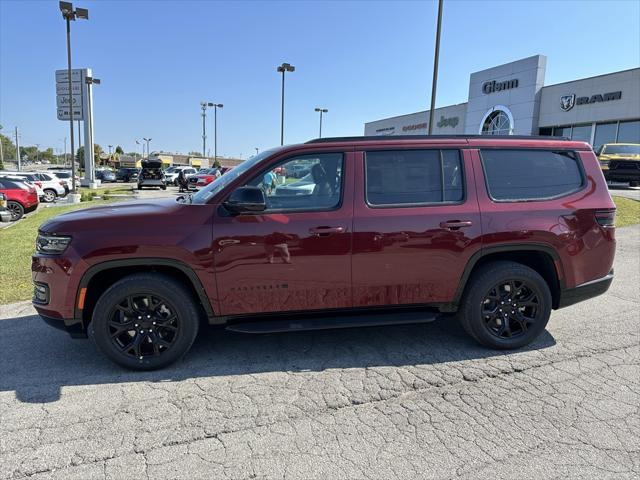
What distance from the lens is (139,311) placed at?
357 cm

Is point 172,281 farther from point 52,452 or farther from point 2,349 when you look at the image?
point 2,349

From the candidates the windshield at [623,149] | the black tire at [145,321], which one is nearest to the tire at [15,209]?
the black tire at [145,321]

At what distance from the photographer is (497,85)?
33719 mm

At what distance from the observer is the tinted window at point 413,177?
377 cm

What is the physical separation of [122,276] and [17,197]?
47.0 feet

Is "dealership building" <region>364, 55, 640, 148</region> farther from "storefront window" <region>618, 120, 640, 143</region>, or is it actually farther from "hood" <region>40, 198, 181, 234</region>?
"hood" <region>40, 198, 181, 234</region>

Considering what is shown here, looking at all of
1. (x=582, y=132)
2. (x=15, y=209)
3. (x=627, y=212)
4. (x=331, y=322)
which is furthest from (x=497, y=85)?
(x=331, y=322)

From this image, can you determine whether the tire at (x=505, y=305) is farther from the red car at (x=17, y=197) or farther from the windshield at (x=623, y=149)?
the windshield at (x=623, y=149)

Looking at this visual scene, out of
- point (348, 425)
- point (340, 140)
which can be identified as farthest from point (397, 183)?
point (348, 425)

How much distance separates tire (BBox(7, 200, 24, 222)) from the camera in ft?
47.7

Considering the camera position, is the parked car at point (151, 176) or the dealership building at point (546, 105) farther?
the parked car at point (151, 176)

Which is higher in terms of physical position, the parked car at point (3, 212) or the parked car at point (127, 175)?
the parked car at point (127, 175)

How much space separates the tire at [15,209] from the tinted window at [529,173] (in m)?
15.9

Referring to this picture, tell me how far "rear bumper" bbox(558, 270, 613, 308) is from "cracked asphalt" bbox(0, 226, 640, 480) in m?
0.43
